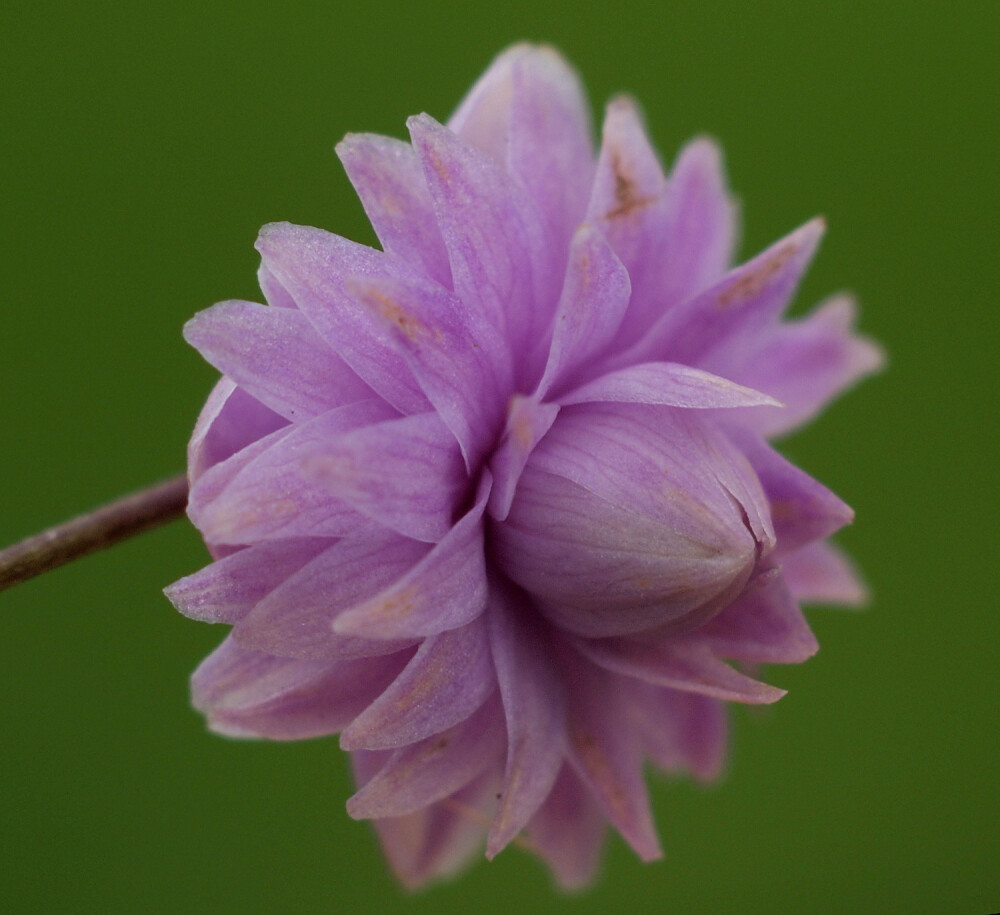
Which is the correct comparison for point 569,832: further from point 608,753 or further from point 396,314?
point 396,314

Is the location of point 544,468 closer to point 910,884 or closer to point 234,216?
point 234,216

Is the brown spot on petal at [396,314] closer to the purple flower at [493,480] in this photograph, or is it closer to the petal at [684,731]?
the purple flower at [493,480]

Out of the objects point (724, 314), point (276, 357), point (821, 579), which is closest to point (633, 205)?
point (724, 314)

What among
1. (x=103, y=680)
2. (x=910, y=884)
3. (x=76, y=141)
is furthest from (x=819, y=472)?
(x=76, y=141)

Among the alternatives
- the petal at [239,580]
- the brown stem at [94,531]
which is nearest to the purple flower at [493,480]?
the petal at [239,580]

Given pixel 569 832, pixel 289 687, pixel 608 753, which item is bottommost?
pixel 569 832

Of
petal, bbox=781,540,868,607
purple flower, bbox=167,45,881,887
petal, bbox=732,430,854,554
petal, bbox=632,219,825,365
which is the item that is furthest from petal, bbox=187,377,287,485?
petal, bbox=781,540,868,607
